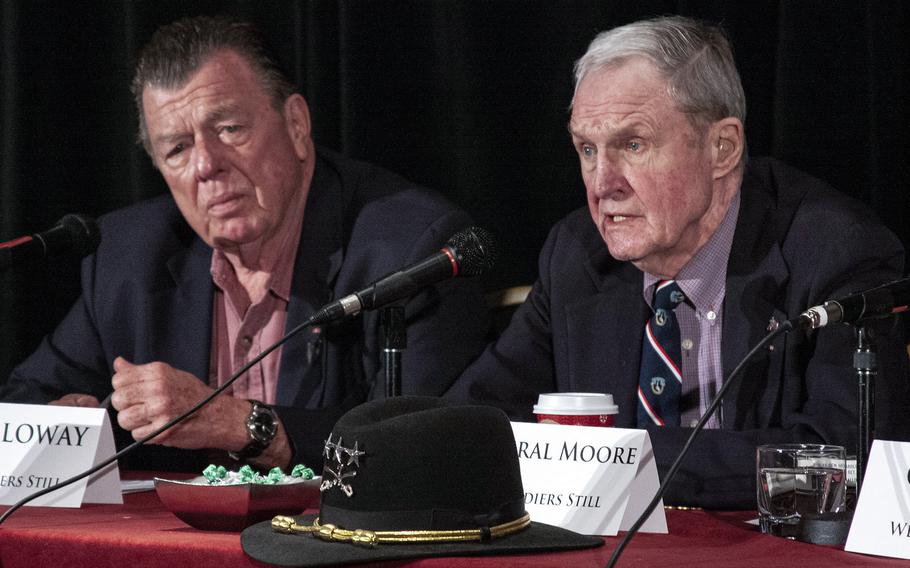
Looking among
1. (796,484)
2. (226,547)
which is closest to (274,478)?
(226,547)

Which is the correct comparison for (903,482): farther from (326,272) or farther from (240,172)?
(240,172)

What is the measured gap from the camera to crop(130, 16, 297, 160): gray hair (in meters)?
2.78

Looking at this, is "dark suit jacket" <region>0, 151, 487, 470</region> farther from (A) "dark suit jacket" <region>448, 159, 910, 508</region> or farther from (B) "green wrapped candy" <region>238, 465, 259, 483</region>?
(B) "green wrapped candy" <region>238, 465, 259, 483</region>

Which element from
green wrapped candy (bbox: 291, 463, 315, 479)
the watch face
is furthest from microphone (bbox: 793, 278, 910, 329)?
the watch face

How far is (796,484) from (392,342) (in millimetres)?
780

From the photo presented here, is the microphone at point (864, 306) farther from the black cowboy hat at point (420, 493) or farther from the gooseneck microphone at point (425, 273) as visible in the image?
the gooseneck microphone at point (425, 273)

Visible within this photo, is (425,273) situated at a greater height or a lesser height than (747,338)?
greater

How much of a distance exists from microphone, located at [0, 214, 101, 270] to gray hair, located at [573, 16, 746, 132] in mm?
1015

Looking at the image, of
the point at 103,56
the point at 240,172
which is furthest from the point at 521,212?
the point at 103,56

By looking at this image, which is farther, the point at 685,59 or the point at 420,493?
the point at 685,59

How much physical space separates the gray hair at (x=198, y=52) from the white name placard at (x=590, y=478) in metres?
1.46

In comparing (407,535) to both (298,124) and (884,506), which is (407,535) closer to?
(884,506)

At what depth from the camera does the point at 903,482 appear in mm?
1519

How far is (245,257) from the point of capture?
2902 millimetres
